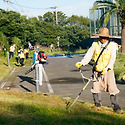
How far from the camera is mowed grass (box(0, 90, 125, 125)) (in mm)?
6590

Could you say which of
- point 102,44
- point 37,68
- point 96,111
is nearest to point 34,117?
point 96,111

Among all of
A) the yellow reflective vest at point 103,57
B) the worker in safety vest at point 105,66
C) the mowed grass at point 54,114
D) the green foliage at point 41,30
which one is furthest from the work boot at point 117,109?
the green foliage at point 41,30

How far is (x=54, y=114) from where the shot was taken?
7469mm

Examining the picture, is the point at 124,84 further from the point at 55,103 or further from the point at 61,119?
the point at 61,119

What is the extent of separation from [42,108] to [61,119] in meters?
1.38

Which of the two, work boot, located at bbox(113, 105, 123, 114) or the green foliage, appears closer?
work boot, located at bbox(113, 105, 123, 114)

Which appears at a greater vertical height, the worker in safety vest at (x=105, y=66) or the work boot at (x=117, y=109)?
the worker in safety vest at (x=105, y=66)

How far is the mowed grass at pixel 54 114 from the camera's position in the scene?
6.59 meters

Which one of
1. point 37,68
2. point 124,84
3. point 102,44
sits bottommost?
point 124,84

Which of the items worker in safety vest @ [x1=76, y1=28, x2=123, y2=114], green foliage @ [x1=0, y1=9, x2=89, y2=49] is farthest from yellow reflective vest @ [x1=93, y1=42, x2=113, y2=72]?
green foliage @ [x1=0, y1=9, x2=89, y2=49]

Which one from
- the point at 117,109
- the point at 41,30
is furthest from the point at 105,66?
the point at 41,30

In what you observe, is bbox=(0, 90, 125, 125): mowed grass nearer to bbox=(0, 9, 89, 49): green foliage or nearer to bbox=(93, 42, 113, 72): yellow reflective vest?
bbox=(93, 42, 113, 72): yellow reflective vest

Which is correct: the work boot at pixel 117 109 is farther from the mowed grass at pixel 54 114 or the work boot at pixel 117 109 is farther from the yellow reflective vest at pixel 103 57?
the yellow reflective vest at pixel 103 57

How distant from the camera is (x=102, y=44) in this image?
27.9ft
